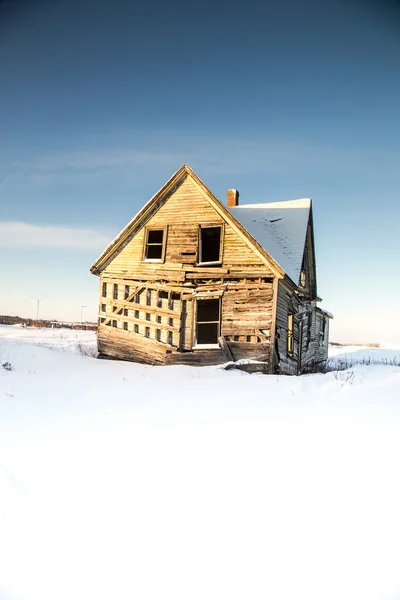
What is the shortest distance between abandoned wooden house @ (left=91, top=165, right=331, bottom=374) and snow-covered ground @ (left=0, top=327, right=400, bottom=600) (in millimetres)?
6412

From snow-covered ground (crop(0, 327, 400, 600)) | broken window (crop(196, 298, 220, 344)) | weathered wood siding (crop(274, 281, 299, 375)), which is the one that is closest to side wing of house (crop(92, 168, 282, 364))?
weathered wood siding (crop(274, 281, 299, 375))

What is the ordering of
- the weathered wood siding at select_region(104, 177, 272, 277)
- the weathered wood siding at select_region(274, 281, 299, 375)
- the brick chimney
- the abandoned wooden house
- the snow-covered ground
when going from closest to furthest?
the snow-covered ground, the abandoned wooden house, the weathered wood siding at select_region(274, 281, 299, 375), the weathered wood siding at select_region(104, 177, 272, 277), the brick chimney

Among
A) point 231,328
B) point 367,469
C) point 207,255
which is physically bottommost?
point 367,469

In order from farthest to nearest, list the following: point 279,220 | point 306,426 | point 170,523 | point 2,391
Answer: point 279,220, point 2,391, point 306,426, point 170,523

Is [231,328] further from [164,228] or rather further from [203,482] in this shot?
[203,482]

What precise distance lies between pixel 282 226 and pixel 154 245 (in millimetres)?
5866

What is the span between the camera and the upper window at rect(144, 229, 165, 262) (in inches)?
600

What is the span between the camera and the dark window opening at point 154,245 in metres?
15.4

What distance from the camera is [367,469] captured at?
15.7ft

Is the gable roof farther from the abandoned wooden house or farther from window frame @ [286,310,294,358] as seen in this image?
window frame @ [286,310,294,358]

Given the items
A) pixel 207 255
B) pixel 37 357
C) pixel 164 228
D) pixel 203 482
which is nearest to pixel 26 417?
pixel 203 482

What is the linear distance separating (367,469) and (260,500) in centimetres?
141

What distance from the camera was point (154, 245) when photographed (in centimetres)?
1555

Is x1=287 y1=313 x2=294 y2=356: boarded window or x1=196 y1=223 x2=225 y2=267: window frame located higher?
x1=196 y1=223 x2=225 y2=267: window frame
